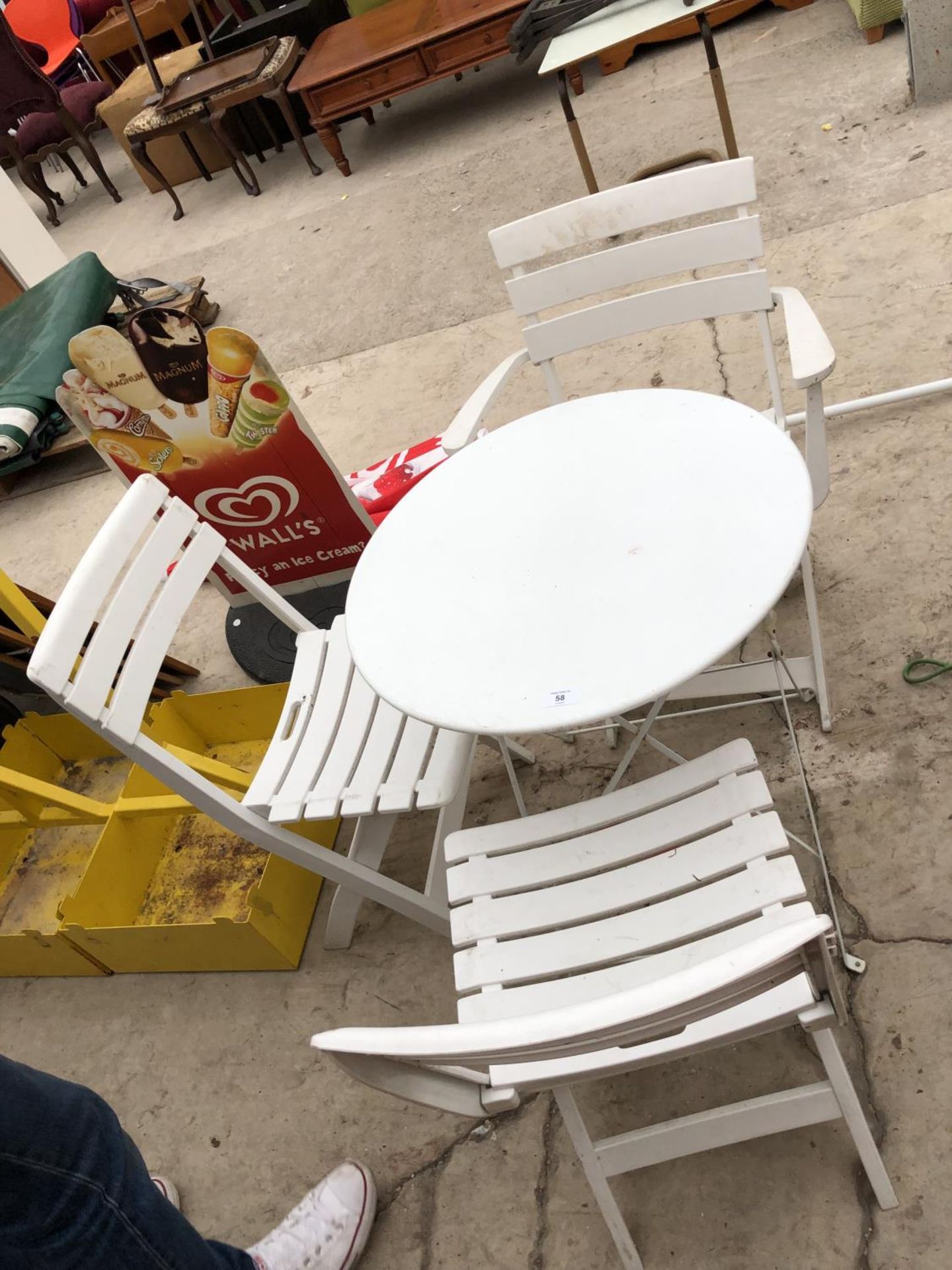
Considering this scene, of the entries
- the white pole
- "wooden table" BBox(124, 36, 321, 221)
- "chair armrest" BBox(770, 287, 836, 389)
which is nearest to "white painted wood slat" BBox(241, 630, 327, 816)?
"chair armrest" BBox(770, 287, 836, 389)

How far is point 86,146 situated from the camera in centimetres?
709

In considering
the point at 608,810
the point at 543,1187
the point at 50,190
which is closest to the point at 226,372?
the point at 608,810

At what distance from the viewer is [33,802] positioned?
2705 millimetres

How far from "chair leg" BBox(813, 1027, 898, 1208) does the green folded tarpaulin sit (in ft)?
Answer: 13.8

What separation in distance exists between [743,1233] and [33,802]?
210 cm

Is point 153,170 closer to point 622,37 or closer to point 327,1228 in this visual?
point 622,37

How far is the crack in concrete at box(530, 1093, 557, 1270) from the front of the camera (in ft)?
5.89

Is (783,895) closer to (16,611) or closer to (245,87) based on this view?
(16,611)

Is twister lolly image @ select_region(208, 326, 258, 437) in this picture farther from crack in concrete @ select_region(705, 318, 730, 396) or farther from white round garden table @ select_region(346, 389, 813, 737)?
crack in concrete @ select_region(705, 318, 730, 396)

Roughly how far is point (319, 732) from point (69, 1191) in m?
0.99

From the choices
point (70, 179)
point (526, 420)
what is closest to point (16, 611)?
point (526, 420)

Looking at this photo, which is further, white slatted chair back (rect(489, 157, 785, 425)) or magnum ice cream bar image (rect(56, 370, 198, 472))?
magnum ice cream bar image (rect(56, 370, 198, 472))

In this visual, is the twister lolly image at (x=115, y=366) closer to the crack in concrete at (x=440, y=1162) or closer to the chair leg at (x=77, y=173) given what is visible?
the crack in concrete at (x=440, y=1162)

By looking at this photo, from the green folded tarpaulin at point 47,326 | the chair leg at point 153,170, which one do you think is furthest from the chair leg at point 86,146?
the green folded tarpaulin at point 47,326
